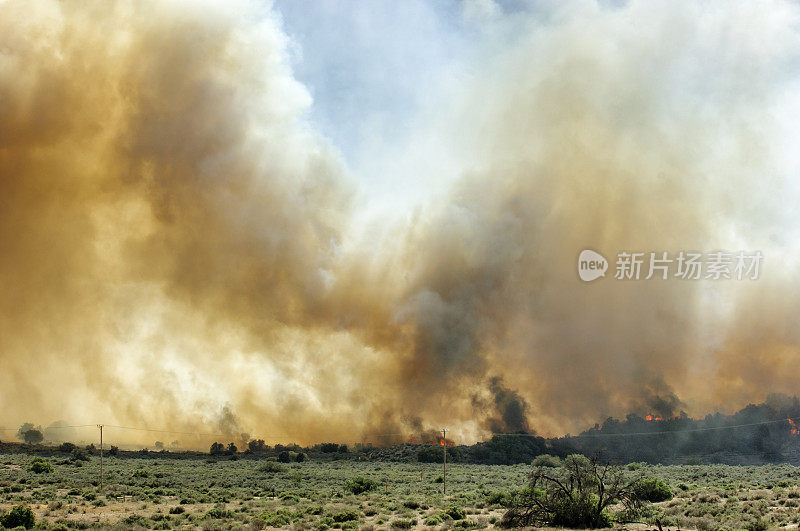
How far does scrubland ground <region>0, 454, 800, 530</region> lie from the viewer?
37.2 meters

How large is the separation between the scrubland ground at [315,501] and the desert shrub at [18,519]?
1.02 meters

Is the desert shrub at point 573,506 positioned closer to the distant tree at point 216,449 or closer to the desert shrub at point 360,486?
the desert shrub at point 360,486

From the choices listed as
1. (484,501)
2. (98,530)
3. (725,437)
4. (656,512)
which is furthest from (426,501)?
(725,437)

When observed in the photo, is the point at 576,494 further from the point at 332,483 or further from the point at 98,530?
the point at 332,483

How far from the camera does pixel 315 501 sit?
164ft

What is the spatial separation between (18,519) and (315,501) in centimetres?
2314

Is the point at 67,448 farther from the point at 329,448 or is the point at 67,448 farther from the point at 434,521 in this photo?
the point at 434,521

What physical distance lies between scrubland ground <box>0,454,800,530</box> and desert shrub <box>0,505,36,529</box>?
1019mm

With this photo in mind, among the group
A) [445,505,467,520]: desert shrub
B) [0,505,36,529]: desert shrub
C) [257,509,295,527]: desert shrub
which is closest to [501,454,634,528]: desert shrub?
[445,505,467,520]: desert shrub

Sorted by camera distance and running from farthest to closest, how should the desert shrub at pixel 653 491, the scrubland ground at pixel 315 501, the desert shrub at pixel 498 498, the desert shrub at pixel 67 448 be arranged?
the desert shrub at pixel 67 448 < the desert shrub at pixel 498 498 < the desert shrub at pixel 653 491 < the scrubland ground at pixel 315 501

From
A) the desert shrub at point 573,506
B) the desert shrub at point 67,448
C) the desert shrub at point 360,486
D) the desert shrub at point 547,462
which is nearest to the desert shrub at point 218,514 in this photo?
the desert shrub at point 360,486

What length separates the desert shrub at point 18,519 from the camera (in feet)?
115

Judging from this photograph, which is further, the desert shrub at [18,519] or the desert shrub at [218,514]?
the desert shrub at [218,514]

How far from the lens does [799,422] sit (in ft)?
379
